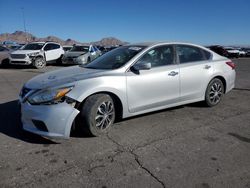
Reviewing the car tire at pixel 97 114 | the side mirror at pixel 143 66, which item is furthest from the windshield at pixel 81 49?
the car tire at pixel 97 114

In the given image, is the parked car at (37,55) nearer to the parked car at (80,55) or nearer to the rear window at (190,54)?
the parked car at (80,55)

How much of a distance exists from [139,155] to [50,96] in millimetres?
1540

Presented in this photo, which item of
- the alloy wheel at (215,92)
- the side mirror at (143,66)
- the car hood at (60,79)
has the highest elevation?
the side mirror at (143,66)

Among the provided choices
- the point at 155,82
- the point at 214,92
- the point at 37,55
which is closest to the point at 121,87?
the point at 155,82

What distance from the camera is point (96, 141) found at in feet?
12.9

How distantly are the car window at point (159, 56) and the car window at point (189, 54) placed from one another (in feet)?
0.71

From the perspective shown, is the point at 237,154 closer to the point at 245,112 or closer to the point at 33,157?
the point at 245,112

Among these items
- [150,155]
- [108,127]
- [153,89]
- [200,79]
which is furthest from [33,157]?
[200,79]

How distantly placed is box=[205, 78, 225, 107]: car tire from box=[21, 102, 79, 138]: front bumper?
10.4 feet

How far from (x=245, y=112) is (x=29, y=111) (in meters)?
4.33

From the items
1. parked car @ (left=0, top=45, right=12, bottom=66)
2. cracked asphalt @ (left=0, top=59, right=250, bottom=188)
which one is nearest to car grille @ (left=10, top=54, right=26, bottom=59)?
parked car @ (left=0, top=45, right=12, bottom=66)

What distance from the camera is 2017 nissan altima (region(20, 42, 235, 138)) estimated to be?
3.74 m

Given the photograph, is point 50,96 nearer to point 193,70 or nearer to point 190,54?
point 193,70

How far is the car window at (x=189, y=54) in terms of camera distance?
17.1ft
